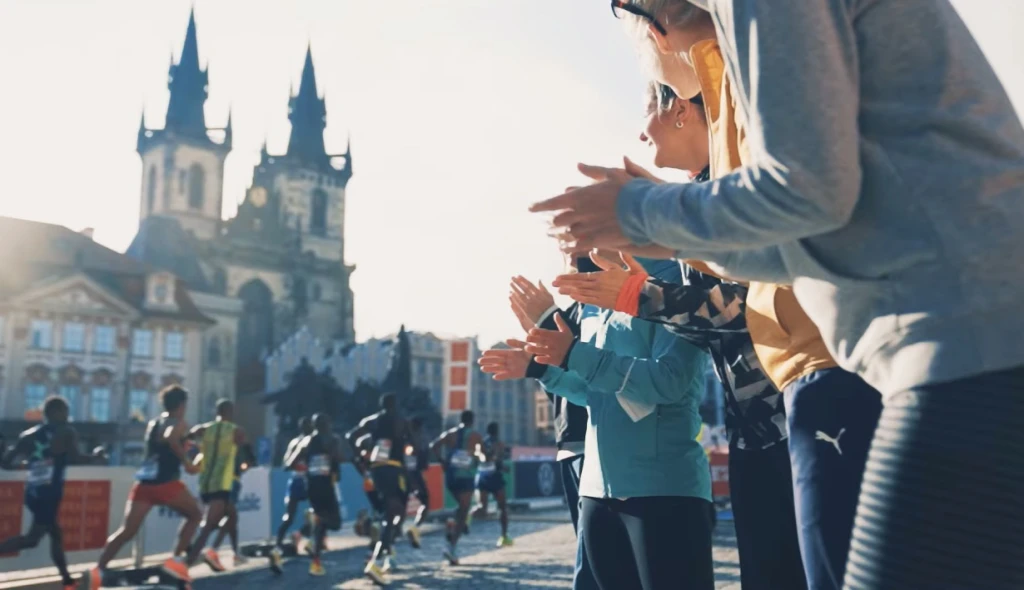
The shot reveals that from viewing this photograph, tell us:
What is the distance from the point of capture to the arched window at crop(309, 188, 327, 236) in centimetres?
10025

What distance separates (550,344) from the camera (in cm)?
308

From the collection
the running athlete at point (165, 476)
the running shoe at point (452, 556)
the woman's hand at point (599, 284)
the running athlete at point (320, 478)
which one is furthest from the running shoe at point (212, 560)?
the woman's hand at point (599, 284)

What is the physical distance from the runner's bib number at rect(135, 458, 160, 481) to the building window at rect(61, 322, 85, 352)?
4800 cm

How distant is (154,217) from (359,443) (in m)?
79.0

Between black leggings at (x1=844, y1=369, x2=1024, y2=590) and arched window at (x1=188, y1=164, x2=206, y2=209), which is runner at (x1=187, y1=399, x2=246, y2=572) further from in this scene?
arched window at (x1=188, y1=164, x2=206, y2=209)

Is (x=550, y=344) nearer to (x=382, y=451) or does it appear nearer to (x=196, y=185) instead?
(x=382, y=451)

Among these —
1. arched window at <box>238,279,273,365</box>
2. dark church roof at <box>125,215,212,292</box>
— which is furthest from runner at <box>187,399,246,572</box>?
arched window at <box>238,279,273,365</box>

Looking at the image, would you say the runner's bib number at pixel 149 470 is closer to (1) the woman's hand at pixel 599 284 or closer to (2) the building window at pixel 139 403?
(1) the woman's hand at pixel 599 284

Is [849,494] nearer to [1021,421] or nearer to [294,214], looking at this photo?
[1021,421]

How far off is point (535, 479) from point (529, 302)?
27753 mm

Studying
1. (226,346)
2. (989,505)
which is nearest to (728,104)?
(989,505)

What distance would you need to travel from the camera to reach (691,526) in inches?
117

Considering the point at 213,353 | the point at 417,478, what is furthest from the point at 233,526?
the point at 213,353

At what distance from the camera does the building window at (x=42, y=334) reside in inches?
2084
